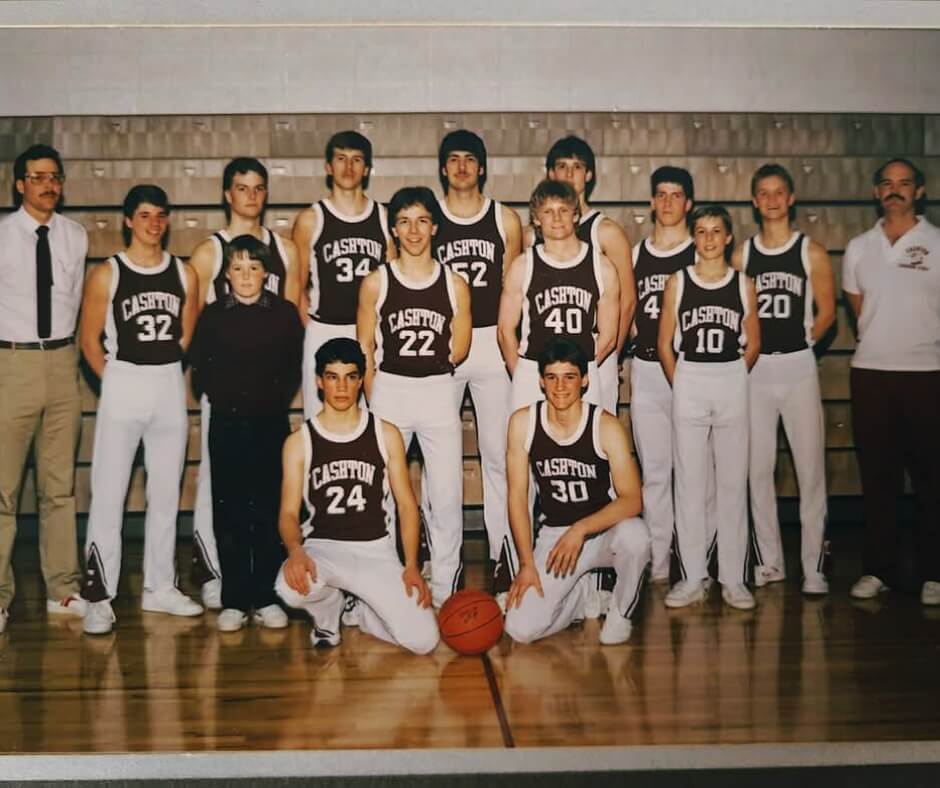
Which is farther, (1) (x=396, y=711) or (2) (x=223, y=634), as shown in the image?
(2) (x=223, y=634)

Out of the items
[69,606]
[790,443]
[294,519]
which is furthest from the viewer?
[790,443]

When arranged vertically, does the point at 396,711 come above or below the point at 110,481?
below

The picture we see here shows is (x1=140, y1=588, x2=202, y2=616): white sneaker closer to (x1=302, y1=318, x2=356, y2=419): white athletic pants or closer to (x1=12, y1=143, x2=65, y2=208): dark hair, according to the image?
(x1=302, y1=318, x2=356, y2=419): white athletic pants

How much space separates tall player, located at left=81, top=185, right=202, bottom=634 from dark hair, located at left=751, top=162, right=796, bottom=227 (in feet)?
5.89

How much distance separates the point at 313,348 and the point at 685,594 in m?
1.43

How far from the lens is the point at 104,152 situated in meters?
3.89

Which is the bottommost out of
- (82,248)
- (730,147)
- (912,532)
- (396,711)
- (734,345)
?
(396,711)

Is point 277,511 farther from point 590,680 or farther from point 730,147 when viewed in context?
point 730,147

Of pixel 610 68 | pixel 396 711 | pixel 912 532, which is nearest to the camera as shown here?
pixel 396 711

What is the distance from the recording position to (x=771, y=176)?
3.99 metres

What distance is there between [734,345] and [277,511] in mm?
1542

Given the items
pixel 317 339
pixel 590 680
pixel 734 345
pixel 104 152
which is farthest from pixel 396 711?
pixel 104 152

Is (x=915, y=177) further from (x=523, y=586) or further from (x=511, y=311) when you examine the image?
(x=523, y=586)

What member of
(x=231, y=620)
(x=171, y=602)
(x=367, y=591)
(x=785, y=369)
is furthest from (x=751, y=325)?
(x=171, y=602)
